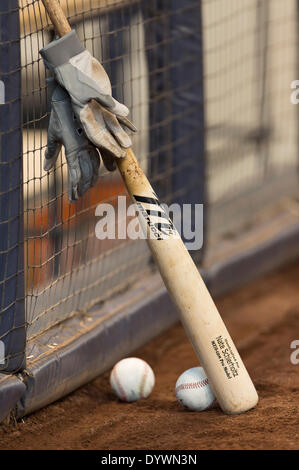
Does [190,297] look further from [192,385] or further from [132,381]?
[132,381]

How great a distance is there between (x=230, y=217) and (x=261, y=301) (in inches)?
30.7

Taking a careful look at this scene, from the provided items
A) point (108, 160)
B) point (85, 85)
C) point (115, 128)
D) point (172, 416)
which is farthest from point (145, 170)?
point (172, 416)

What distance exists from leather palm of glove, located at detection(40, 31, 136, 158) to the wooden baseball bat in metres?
0.19

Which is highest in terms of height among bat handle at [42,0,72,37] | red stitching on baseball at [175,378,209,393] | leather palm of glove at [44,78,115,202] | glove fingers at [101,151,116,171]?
bat handle at [42,0,72,37]

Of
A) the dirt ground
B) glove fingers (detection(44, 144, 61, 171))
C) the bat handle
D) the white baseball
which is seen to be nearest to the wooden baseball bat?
the dirt ground

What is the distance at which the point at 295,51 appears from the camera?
6.38 metres

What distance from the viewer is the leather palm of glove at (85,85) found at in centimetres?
292

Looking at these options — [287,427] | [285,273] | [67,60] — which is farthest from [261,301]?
[67,60]

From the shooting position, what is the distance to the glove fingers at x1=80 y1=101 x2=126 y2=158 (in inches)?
115

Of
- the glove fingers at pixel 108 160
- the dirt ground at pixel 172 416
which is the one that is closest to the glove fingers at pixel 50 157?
the glove fingers at pixel 108 160

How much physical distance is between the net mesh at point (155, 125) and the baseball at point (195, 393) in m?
0.72

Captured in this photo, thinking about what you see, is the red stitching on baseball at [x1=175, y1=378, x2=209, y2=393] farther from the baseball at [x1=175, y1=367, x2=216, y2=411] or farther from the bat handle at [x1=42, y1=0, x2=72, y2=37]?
the bat handle at [x1=42, y1=0, x2=72, y2=37]

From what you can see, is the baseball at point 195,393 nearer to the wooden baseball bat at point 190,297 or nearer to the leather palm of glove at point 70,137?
the wooden baseball bat at point 190,297

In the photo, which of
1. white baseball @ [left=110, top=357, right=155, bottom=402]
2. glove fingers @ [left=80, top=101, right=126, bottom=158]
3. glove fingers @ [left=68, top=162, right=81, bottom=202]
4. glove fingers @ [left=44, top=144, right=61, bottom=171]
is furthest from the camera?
white baseball @ [left=110, top=357, right=155, bottom=402]
